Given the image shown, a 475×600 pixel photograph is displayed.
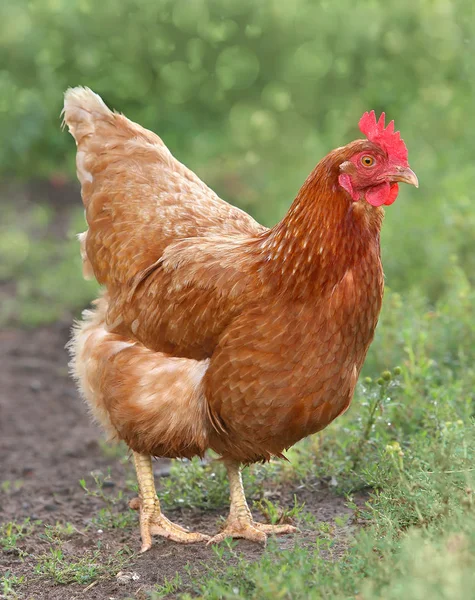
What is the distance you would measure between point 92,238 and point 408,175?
1846 millimetres

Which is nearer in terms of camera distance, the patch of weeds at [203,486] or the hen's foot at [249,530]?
the hen's foot at [249,530]

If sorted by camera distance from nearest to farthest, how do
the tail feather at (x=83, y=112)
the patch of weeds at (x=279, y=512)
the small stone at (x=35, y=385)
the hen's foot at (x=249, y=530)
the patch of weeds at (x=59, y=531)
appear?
1. the hen's foot at (x=249, y=530)
2. the patch of weeds at (x=279, y=512)
3. the patch of weeds at (x=59, y=531)
4. the tail feather at (x=83, y=112)
5. the small stone at (x=35, y=385)

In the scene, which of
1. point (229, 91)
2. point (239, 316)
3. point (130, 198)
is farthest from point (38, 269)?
point (239, 316)

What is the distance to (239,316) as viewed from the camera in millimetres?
3398

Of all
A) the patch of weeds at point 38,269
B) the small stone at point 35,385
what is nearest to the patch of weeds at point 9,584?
the small stone at point 35,385

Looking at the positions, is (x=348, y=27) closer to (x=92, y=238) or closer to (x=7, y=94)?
(x=7, y=94)

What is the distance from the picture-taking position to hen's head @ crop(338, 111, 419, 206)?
3170 mm

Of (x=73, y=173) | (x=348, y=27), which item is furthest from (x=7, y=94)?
(x=348, y=27)

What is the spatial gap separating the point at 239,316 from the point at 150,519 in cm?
116

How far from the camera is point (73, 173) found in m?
9.94

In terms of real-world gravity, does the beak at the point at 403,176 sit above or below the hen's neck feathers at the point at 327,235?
above

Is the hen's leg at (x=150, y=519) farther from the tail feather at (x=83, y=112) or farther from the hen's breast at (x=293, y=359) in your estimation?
the tail feather at (x=83, y=112)

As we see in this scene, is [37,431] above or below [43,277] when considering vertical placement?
below

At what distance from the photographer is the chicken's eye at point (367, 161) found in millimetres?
3184
